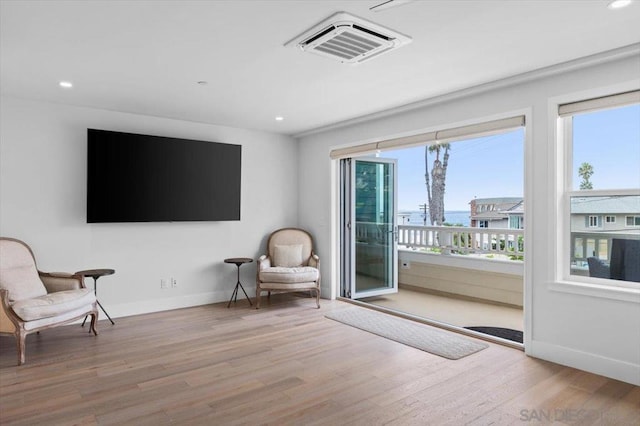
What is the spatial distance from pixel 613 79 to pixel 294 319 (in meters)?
3.73

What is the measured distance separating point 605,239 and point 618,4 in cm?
177

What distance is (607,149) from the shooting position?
3.21m

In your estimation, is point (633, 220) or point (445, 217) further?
point (445, 217)

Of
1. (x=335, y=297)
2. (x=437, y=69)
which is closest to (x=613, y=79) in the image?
(x=437, y=69)

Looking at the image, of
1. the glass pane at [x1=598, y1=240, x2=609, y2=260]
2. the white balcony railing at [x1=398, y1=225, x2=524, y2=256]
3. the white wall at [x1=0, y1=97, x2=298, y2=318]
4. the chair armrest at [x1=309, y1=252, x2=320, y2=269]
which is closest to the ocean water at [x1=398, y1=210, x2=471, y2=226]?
the white balcony railing at [x1=398, y1=225, x2=524, y2=256]

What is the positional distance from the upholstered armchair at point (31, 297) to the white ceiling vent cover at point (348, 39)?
3.04 meters

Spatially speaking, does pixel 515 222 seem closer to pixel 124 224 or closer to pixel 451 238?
pixel 451 238

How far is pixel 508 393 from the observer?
108 inches

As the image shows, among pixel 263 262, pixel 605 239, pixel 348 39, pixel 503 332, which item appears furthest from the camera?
pixel 263 262

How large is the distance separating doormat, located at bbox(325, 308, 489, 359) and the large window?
111 centimetres

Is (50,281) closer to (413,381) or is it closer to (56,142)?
(56,142)

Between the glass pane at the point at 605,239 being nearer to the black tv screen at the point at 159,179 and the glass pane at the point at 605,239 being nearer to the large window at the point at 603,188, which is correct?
the large window at the point at 603,188

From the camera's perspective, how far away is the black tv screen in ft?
14.9

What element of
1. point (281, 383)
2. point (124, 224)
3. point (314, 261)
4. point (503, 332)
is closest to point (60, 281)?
point (124, 224)
